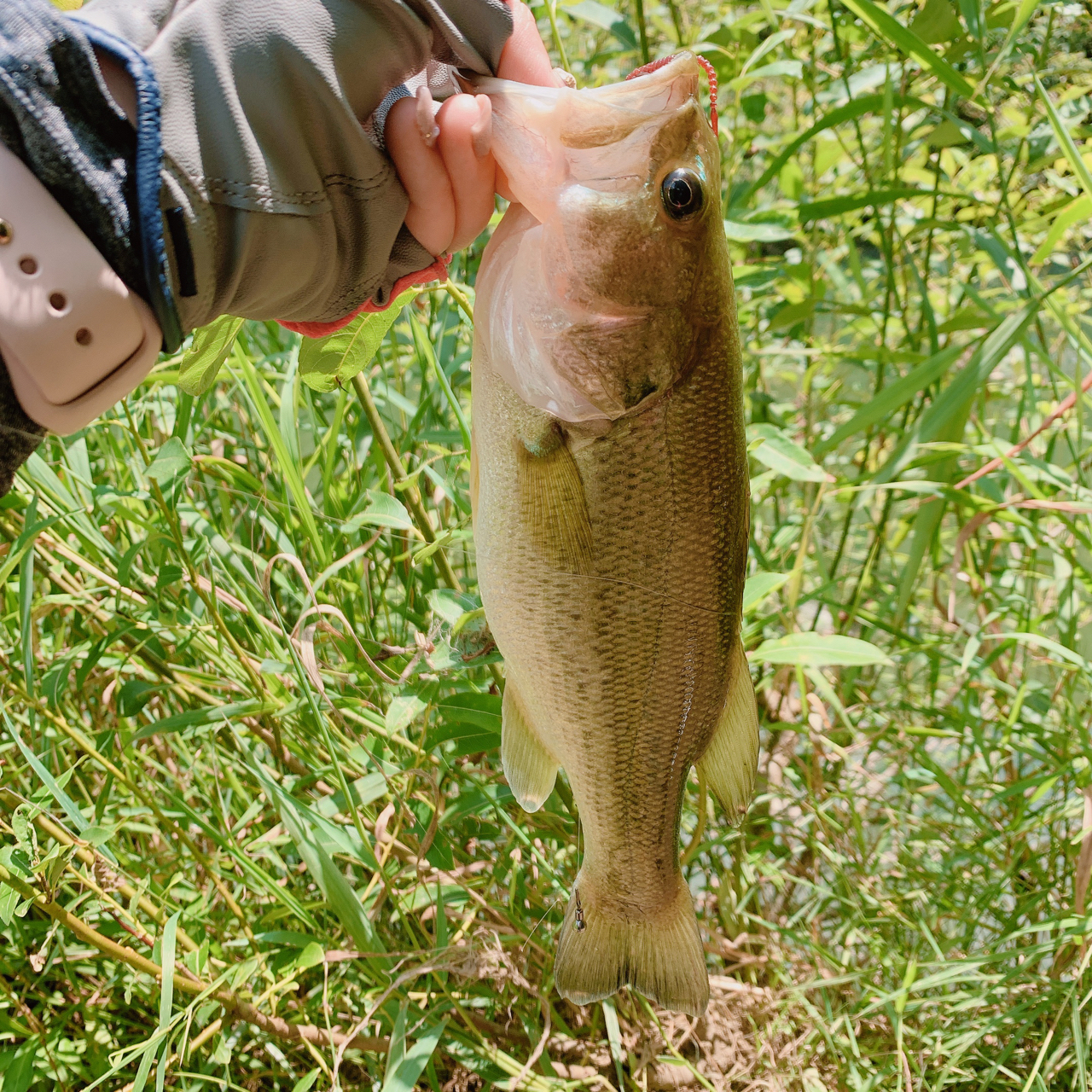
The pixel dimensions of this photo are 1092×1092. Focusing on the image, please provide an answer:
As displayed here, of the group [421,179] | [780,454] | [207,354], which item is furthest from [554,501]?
[780,454]

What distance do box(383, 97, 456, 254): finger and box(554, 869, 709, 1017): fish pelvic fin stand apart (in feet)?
3.18

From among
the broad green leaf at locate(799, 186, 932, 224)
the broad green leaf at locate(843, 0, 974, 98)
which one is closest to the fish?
the broad green leaf at locate(843, 0, 974, 98)

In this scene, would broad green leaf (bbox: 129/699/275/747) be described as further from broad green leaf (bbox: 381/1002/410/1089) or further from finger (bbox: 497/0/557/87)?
finger (bbox: 497/0/557/87)

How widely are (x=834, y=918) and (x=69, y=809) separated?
6.03 ft

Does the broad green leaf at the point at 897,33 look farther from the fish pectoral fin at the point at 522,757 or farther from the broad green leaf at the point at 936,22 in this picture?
the fish pectoral fin at the point at 522,757

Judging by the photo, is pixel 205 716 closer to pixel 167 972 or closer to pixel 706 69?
pixel 167 972

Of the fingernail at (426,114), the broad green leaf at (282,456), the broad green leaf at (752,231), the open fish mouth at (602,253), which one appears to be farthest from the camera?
the broad green leaf at (752,231)

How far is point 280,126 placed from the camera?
3.16 ft

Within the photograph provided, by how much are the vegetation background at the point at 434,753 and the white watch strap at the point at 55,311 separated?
41cm

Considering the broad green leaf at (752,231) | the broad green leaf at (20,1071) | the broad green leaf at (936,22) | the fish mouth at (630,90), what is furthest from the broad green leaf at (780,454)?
the broad green leaf at (20,1071)

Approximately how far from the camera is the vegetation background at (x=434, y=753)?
1.64 m

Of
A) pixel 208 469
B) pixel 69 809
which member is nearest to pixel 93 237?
pixel 69 809

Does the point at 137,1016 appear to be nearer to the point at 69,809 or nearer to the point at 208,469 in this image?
the point at 69,809

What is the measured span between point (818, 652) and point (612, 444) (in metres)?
0.73
